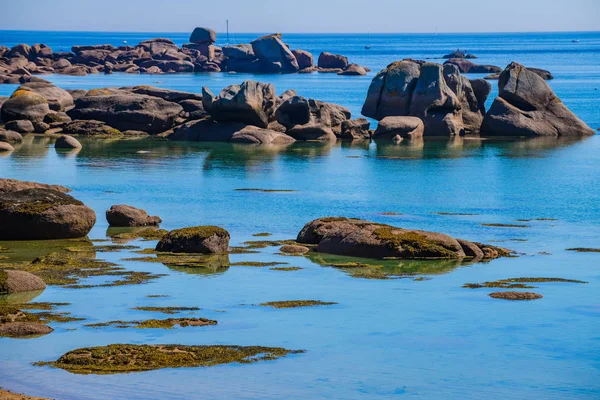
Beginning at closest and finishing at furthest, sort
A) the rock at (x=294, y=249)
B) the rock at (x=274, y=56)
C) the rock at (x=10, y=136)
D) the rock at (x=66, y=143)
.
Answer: the rock at (x=294, y=249), the rock at (x=66, y=143), the rock at (x=10, y=136), the rock at (x=274, y=56)

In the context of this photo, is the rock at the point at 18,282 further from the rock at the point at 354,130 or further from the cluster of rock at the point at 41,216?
the rock at the point at 354,130

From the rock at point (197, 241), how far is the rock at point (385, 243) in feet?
9.60

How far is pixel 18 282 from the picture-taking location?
2361cm

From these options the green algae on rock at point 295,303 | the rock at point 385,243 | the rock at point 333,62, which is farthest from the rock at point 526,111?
the rock at point 333,62

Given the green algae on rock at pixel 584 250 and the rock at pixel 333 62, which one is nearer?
the green algae on rock at pixel 584 250

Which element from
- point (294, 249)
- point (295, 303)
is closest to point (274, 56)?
point (294, 249)

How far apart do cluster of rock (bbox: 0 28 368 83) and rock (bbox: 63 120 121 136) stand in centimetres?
8622

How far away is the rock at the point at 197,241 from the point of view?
29312mm

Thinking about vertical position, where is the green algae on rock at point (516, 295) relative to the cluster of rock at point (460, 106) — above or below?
below

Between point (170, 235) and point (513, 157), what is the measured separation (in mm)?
34250

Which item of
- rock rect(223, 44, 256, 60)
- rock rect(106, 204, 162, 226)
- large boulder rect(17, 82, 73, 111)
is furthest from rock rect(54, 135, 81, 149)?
rock rect(223, 44, 256, 60)

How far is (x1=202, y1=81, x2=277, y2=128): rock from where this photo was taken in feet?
209

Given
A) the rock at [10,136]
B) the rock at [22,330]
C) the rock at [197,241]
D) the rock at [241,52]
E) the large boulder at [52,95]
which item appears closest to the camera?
the rock at [22,330]

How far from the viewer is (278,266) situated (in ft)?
91.1
